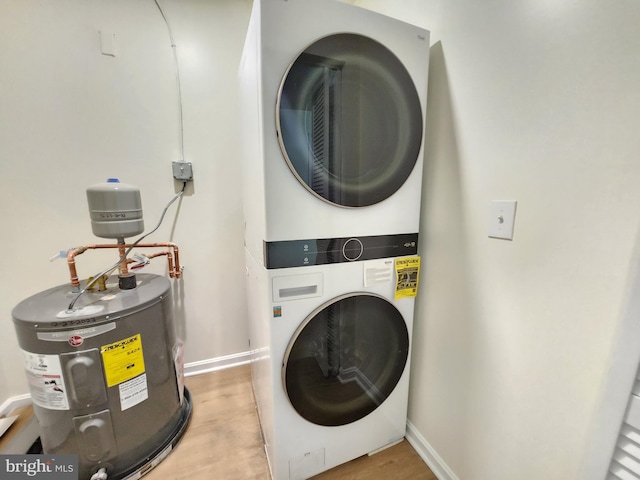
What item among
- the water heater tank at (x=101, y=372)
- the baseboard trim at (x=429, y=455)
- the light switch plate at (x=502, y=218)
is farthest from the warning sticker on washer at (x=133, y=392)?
the light switch plate at (x=502, y=218)

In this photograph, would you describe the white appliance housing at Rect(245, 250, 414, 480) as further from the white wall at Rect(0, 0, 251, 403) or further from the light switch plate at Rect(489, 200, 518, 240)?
the white wall at Rect(0, 0, 251, 403)

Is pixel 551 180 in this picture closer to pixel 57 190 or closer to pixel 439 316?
pixel 439 316

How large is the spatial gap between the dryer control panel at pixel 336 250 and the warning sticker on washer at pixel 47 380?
0.84m

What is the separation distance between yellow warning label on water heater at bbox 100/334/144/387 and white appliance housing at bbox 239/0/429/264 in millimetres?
682

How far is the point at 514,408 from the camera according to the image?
0.76 metres

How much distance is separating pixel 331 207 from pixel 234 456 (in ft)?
3.97

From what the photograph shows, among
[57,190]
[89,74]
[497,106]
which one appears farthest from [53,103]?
[497,106]

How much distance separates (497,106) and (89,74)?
182 centimetres

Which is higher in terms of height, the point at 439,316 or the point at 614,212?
the point at 614,212

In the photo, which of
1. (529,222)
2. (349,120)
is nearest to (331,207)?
(349,120)

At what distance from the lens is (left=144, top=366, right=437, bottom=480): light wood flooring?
3.49 feet

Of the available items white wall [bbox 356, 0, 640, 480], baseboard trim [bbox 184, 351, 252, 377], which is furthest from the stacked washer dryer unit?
baseboard trim [bbox 184, 351, 252, 377]

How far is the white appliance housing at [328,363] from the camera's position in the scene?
2.78ft

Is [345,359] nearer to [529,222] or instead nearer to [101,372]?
[529,222]
